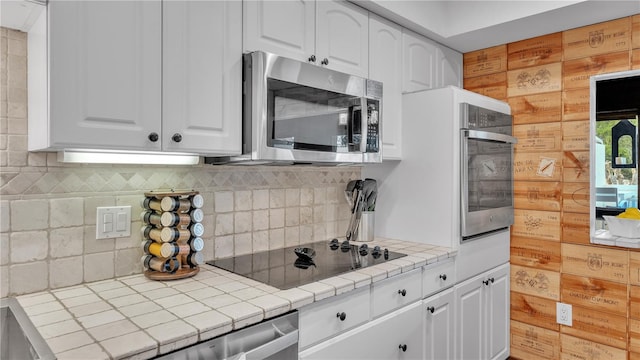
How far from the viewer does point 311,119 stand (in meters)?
1.71

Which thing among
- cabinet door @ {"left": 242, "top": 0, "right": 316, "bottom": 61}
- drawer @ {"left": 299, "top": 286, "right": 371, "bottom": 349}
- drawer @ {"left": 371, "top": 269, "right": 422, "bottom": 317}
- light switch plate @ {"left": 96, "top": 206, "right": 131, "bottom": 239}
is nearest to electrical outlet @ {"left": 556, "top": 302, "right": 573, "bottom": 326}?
drawer @ {"left": 371, "top": 269, "right": 422, "bottom": 317}

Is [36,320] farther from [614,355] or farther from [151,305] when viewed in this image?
[614,355]

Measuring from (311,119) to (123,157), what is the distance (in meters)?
0.75

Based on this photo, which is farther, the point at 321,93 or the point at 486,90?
the point at 486,90

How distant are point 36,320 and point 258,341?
635 millimetres

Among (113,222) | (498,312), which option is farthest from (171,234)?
(498,312)

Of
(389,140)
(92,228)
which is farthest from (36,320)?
(389,140)

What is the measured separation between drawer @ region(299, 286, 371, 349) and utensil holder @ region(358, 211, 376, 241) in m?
0.73

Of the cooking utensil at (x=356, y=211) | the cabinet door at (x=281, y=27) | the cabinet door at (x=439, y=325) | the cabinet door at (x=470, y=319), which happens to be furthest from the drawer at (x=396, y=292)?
the cabinet door at (x=281, y=27)

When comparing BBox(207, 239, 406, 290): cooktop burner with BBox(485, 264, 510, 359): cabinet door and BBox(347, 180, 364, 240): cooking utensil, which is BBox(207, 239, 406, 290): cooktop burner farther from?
BBox(485, 264, 510, 359): cabinet door

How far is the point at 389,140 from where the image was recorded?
7.45 feet

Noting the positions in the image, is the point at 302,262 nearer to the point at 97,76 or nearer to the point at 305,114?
the point at 305,114

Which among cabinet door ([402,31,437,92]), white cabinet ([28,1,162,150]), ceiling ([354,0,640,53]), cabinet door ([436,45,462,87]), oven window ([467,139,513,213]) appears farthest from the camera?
cabinet door ([436,45,462,87])

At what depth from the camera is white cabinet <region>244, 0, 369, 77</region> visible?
1.63 m
